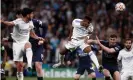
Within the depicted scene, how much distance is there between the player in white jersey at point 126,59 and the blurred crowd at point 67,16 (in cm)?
972

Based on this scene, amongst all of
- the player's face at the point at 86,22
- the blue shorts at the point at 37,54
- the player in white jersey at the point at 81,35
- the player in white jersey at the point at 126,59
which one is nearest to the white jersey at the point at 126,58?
the player in white jersey at the point at 126,59

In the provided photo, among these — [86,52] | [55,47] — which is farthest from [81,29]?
[55,47]

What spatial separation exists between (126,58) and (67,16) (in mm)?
12526

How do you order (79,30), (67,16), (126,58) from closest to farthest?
(126,58) → (79,30) → (67,16)

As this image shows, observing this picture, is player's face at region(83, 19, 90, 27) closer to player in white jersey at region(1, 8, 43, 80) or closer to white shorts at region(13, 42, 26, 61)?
player in white jersey at region(1, 8, 43, 80)

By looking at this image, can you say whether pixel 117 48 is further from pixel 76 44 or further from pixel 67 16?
pixel 67 16

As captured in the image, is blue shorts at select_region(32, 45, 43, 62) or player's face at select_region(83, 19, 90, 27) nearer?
player's face at select_region(83, 19, 90, 27)

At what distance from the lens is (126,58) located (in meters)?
16.5

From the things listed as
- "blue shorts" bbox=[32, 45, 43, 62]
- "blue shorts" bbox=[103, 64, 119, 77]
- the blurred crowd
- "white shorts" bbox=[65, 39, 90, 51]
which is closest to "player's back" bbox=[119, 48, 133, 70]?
"blue shorts" bbox=[103, 64, 119, 77]

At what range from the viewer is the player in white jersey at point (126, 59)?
1638cm

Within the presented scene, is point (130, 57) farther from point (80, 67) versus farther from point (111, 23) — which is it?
point (111, 23)

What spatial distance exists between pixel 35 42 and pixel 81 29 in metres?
1.52

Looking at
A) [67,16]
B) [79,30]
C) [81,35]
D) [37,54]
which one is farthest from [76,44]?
[67,16]

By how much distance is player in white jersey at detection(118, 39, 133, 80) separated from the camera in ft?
53.7
